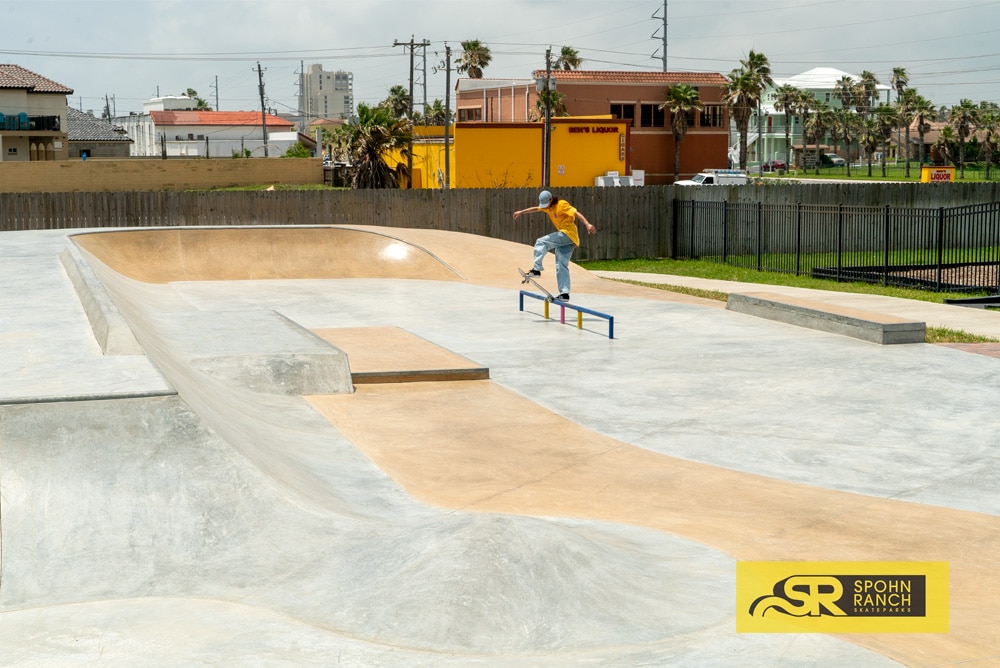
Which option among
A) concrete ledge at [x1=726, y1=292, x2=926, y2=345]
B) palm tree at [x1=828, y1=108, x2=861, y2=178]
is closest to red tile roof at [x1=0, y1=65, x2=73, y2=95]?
concrete ledge at [x1=726, y1=292, x2=926, y2=345]

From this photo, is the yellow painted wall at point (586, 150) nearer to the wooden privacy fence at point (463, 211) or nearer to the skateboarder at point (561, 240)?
the wooden privacy fence at point (463, 211)

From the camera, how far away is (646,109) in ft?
235

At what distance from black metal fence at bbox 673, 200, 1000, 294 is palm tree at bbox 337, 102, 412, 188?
29.2 meters

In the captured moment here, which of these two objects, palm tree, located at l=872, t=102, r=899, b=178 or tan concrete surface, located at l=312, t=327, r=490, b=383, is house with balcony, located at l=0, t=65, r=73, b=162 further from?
palm tree, located at l=872, t=102, r=899, b=178

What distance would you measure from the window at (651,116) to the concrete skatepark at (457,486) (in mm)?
58095

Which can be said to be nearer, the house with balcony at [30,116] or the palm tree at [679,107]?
the palm tree at [679,107]

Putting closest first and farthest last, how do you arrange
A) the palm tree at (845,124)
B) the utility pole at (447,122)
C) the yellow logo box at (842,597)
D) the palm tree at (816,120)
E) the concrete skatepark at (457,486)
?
the concrete skatepark at (457,486), the yellow logo box at (842,597), the utility pole at (447,122), the palm tree at (816,120), the palm tree at (845,124)

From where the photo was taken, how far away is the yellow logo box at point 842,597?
5.08 metres

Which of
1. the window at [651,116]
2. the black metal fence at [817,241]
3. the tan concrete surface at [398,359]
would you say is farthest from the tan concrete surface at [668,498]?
the window at [651,116]

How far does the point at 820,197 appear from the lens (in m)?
31.8

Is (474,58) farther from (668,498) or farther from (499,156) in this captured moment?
(668,498)

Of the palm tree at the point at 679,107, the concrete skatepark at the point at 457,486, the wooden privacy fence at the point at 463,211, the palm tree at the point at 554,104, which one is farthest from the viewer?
the palm tree at the point at 679,107

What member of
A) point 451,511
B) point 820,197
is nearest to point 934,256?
point 820,197

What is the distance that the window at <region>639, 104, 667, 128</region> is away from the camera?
71312 millimetres
